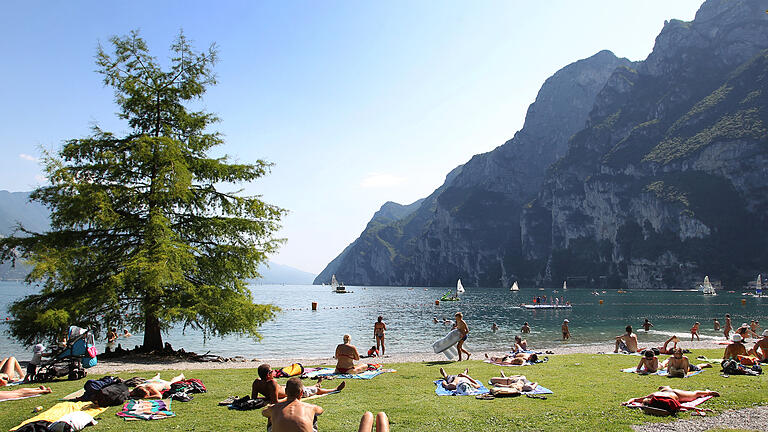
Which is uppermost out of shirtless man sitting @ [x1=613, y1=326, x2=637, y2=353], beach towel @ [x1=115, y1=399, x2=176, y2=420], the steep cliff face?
the steep cliff face

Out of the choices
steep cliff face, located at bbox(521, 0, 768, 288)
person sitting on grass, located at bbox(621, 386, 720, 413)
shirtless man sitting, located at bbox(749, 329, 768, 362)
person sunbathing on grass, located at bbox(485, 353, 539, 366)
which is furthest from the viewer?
steep cliff face, located at bbox(521, 0, 768, 288)

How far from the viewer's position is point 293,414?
20.4 ft

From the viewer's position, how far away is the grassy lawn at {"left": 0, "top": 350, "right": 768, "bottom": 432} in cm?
859

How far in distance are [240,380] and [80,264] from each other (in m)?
10.3

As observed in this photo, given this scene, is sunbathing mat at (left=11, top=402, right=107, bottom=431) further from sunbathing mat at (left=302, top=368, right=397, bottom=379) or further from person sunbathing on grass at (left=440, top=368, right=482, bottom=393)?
person sunbathing on grass at (left=440, top=368, right=482, bottom=393)

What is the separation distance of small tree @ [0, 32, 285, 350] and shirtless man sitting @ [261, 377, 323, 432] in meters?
14.0

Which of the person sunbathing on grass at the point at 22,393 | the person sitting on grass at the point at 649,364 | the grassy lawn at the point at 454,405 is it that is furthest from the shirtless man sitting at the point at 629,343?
the person sunbathing on grass at the point at 22,393

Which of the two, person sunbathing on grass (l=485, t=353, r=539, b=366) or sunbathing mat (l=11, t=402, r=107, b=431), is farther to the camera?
person sunbathing on grass (l=485, t=353, r=539, b=366)

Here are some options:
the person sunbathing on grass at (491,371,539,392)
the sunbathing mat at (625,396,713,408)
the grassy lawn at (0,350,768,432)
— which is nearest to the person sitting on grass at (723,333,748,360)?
the grassy lawn at (0,350,768,432)

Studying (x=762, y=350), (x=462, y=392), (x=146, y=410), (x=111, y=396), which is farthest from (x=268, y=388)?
(x=762, y=350)

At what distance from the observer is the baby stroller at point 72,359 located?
14219mm

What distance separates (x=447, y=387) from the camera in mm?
11773

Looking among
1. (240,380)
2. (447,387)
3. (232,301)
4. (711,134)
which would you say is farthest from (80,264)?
(711,134)

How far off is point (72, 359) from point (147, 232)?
20.8ft
